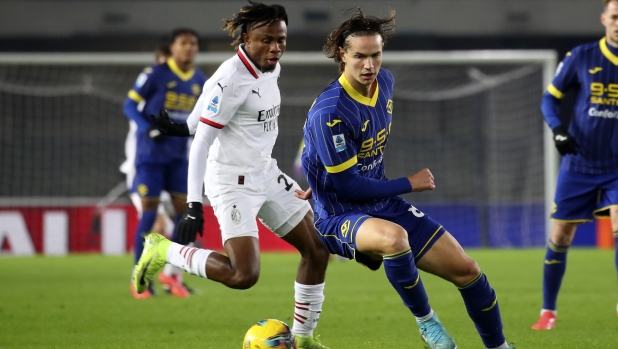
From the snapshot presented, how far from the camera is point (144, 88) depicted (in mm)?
8781

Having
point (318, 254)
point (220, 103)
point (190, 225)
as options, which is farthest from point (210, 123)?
point (318, 254)

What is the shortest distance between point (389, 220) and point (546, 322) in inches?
75.9

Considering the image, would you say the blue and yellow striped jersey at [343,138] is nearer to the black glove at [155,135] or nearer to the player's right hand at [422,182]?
the player's right hand at [422,182]

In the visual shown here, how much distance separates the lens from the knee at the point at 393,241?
177 inches

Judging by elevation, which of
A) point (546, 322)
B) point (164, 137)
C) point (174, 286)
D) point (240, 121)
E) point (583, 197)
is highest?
point (240, 121)

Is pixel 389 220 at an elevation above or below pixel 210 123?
below

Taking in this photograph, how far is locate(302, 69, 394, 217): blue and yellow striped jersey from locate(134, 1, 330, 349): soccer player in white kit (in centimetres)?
54

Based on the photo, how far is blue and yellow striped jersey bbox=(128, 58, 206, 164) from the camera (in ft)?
28.5

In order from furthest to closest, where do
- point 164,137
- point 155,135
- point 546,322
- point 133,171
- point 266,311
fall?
point 133,171 < point 164,137 < point 155,135 < point 266,311 < point 546,322

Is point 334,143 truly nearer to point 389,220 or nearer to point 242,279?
point 389,220

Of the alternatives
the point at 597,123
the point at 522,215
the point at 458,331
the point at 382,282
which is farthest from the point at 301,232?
the point at 522,215

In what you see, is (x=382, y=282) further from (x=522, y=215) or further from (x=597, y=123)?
(x=522, y=215)

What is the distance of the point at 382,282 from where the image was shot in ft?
33.3

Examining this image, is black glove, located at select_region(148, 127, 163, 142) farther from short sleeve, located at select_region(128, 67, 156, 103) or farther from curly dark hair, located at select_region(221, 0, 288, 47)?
curly dark hair, located at select_region(221, 0, 288, 47)
